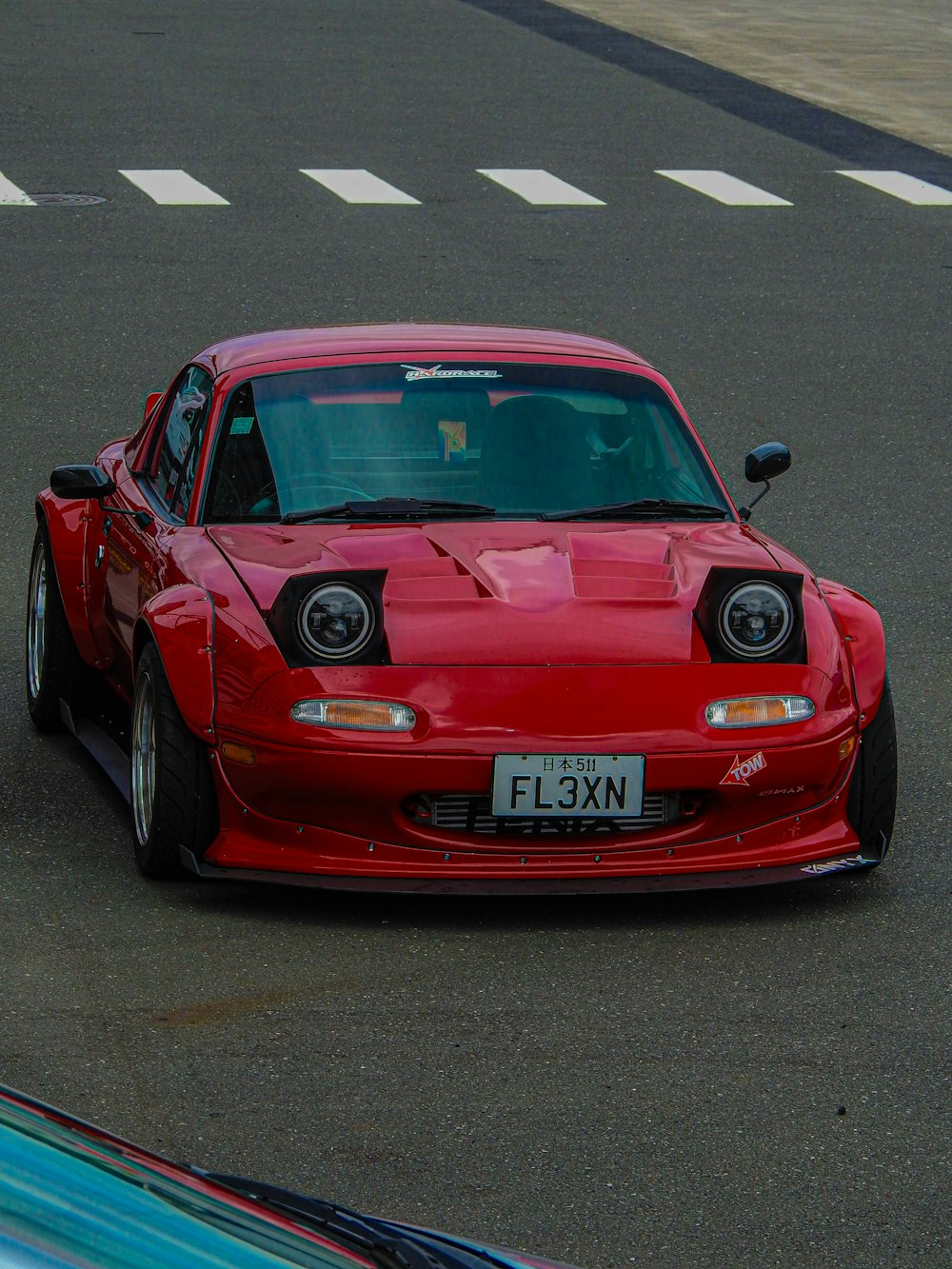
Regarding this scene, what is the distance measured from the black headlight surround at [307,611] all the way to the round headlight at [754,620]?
930mm

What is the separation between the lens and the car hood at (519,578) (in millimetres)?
6113

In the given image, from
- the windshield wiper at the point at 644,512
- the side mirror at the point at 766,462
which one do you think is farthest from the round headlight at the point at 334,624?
the side mirror at the point at 766,462

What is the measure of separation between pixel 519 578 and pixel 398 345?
55.1 inches

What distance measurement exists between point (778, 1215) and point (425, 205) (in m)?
16.0

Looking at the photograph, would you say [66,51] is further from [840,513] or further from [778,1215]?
[778,1215]

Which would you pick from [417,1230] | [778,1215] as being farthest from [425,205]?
[417,1230]

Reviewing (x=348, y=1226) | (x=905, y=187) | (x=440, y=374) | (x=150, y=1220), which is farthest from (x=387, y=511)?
(x=905, y=187)

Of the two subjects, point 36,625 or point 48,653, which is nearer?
point 48,653

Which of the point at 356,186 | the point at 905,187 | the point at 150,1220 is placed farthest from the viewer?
the point at 905,187

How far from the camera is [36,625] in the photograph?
8.16 metres

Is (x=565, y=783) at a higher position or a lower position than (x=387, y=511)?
lower

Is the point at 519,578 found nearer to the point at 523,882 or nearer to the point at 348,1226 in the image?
the point at 523,882

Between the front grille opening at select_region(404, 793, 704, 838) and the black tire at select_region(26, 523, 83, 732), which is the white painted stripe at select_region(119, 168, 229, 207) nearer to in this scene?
the black tire at select_region(26, 523, 83, 732)

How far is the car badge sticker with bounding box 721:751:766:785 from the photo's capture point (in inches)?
238
